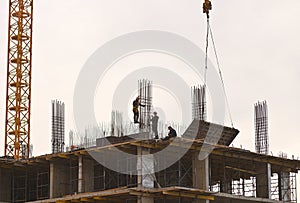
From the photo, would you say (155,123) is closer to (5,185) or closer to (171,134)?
(171,134)

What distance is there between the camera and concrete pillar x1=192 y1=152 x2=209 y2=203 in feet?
129

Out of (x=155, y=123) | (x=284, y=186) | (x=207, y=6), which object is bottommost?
(x=284, y=186)

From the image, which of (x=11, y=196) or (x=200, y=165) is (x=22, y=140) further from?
(x=200, y=165)

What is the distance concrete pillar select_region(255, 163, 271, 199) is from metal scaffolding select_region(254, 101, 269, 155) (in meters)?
1.46

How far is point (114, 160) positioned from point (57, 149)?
23.7 feet

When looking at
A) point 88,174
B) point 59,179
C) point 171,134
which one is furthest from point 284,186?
point 59,179

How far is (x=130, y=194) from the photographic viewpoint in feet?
122

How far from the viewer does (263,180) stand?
43.6 m

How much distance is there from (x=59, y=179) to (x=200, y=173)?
28.7ft

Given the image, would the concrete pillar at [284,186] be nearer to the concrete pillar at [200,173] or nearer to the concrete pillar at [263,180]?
the concrete pillar at [263,180]

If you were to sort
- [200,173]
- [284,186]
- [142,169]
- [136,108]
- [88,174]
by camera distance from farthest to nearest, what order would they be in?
[284,186] → [88,174] → [136,108] → [200,173] → [142,169]

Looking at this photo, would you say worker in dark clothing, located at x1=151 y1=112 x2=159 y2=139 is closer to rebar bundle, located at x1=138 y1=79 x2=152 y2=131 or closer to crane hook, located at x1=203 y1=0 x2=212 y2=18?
rebar bundle, located at x1=138 y1=79 x2=152 y2=131

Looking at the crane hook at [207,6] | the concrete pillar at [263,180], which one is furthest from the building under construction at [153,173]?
the crane hook at [207,6]

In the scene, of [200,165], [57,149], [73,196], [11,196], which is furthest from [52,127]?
[200,165]
